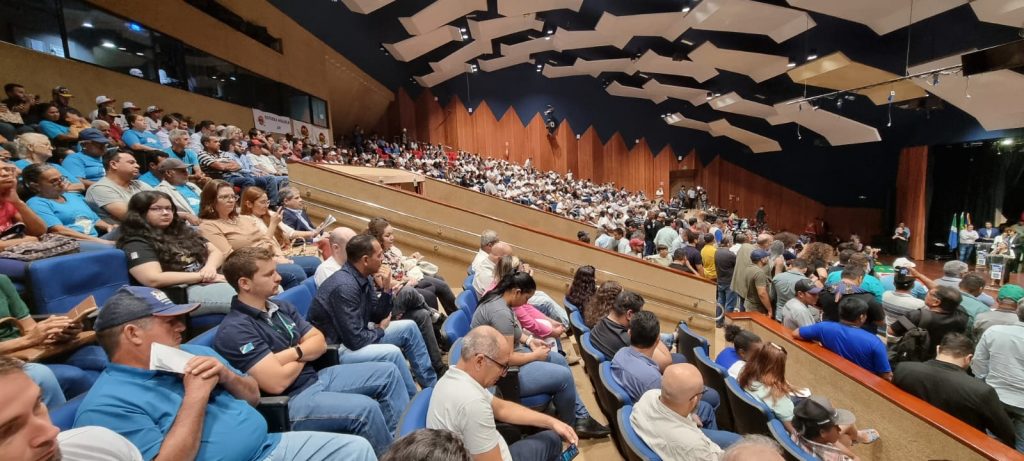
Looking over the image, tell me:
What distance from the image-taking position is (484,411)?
1435 millimetres

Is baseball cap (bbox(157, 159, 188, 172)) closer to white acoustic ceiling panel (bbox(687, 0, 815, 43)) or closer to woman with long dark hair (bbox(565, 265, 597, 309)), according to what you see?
woman with long dark hair (bbox(565, 265, 597, 309))

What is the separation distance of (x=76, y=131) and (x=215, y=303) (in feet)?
11.0

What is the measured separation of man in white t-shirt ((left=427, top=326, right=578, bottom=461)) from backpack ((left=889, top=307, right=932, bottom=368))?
9.12 feet

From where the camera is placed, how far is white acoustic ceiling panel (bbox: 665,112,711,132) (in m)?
16.5

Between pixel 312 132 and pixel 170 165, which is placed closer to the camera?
pixel 170 165

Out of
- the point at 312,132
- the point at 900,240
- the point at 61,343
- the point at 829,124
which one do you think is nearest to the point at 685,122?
the point at 829,124

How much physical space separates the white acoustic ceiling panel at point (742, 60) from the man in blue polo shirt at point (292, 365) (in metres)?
11.1

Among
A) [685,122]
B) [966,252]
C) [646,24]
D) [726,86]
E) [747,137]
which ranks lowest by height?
[966,252]

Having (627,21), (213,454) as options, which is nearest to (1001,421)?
(213,454)

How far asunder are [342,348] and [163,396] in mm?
979

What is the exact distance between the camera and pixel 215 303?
2137 mm

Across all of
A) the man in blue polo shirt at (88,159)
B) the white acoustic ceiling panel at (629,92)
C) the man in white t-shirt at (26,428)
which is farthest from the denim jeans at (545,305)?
the white acoustic ceiling panel at (629,92)

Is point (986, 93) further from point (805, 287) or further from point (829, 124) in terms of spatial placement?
point (805, 287)

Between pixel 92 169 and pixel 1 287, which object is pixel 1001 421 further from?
pixel 92 169
